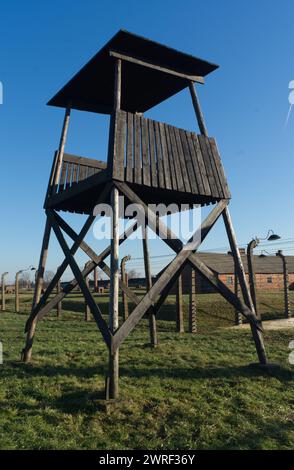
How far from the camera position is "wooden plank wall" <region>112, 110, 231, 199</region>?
789cm

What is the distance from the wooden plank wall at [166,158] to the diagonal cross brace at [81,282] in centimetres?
261

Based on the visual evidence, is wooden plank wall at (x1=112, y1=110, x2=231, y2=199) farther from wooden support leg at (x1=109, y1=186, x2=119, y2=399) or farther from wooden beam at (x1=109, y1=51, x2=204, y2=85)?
wooden beam at (x1=109, y1=51, x2=204, y2=85)

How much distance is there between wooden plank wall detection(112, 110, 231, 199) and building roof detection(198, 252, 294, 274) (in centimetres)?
3292

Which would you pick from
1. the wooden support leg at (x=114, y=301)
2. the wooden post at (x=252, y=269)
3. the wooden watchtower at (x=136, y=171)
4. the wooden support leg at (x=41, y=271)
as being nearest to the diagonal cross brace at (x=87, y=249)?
the wooden watchtower at (x=136, y=171)

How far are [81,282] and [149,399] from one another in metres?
3.07

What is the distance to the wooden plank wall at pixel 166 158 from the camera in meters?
7.89

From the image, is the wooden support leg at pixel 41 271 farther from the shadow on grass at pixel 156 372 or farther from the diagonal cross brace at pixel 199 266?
the diagonal cross brace at pixel 199 266

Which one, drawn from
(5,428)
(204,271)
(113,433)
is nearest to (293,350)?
(204,271)

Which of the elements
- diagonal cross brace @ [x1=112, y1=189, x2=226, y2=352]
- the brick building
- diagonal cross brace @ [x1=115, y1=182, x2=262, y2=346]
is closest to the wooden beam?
diagonal cross brace @ [x1=112, y1=189, x2=226, y2=352]

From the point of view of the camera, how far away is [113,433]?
211 inches

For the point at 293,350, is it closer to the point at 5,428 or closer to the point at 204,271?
the point at 204,271

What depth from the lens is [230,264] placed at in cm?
4516

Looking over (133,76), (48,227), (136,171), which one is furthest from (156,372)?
(133,76)
